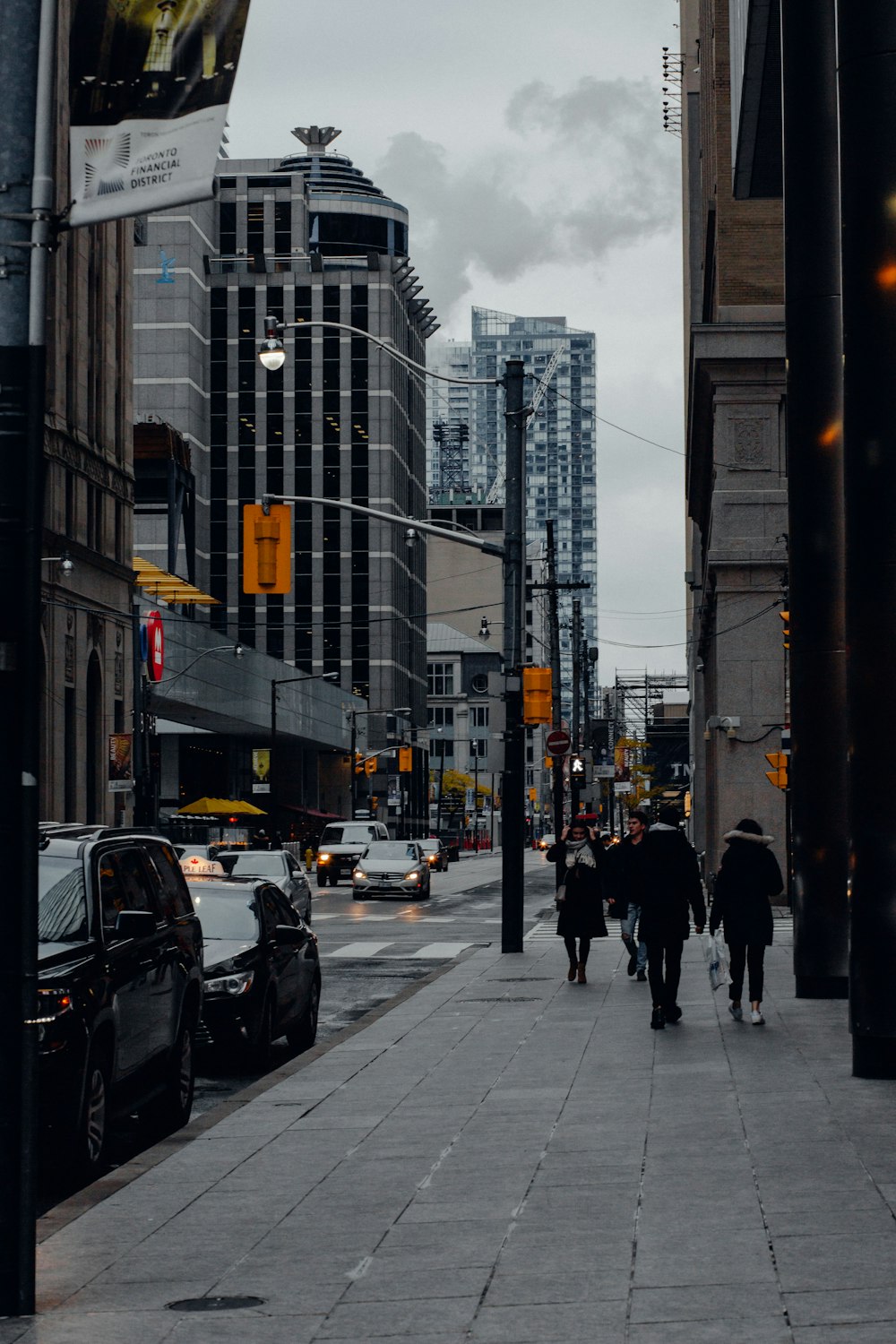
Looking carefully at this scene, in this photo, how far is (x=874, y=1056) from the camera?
11914mm

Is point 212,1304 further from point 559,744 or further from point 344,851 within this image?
point 344,851

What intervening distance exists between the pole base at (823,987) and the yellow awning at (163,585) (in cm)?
6169

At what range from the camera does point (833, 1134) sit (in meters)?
9.81

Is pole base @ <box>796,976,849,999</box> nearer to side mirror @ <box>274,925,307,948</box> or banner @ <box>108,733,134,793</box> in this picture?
side mirror @ <box>274,925,307,948</box>

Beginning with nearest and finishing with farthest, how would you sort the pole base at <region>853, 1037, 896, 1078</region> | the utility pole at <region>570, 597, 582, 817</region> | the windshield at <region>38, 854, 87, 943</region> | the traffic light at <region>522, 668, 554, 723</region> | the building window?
the windshield at <region>38, 854, 87, 943</region> < the pole base at <region>853, 1037, 896, 1078</region> < the traffic light at <region>522, 668, 554, 723</region> < the utility pole at <region>570, 597, 582, 817</region> < the building window

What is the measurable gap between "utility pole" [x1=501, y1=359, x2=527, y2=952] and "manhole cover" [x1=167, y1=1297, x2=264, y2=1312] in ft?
61.7

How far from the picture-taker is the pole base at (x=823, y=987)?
720 inches

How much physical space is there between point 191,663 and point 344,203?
76312mm

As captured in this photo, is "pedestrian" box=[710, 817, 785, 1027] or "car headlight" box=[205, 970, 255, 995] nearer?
"car headlight" box=[205, 970, 255, 995]

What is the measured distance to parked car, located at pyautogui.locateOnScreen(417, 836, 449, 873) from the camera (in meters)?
61.6

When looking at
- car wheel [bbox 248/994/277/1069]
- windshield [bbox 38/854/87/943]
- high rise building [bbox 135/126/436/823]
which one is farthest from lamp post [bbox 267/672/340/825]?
windshield [bbox 38/854/87/943]

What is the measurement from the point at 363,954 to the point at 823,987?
1110 centimetres

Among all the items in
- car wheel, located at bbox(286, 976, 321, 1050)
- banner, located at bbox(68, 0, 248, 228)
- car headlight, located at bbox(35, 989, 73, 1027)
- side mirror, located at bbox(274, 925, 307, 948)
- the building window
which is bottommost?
car wheel, located at bbox(286, 976, 321, 1050)

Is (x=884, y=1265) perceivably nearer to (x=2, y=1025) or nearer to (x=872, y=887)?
(x=2, y=1025)
